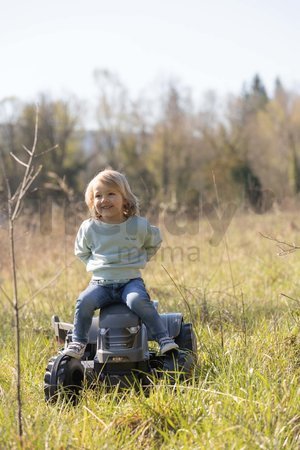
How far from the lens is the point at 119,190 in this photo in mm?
3826

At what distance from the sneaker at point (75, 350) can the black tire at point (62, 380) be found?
4 cm

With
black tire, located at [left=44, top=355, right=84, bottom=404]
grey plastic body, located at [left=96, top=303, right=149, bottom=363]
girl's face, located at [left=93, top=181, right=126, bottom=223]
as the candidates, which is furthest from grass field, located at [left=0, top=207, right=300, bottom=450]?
girl's face, located at [left=93, top=181, right=126, bottom=223]

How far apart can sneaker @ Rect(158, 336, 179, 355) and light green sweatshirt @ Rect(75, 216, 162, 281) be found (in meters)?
0.45

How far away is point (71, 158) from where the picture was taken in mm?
33000

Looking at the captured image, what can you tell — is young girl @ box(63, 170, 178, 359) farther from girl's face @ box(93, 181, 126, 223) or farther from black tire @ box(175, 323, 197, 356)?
black tire @ box(175, 323, 197, 356)

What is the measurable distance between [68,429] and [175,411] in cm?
53

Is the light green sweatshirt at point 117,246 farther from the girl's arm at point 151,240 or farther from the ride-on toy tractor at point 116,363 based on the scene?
the ride-on toy tractor at point 116,363

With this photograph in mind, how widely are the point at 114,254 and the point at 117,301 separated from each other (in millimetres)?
298

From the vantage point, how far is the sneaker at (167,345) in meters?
3.48

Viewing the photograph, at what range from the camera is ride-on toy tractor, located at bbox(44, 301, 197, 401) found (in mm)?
3420

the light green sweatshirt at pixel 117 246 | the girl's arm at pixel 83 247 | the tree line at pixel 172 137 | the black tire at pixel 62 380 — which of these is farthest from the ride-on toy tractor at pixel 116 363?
the tree line at pixel 172 137

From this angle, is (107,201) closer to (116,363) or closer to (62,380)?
(116,363)

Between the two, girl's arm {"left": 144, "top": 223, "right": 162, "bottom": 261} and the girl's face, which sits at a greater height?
the girl's face

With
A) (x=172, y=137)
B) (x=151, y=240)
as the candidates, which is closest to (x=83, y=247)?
(x=151, y=240)
